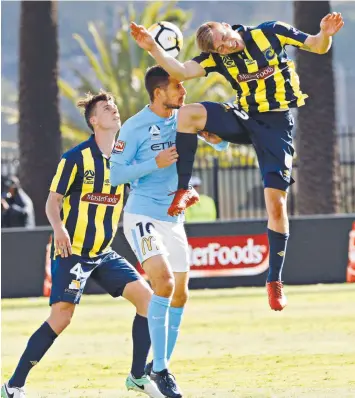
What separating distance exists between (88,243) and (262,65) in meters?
1.80

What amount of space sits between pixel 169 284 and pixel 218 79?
33532 millimetres

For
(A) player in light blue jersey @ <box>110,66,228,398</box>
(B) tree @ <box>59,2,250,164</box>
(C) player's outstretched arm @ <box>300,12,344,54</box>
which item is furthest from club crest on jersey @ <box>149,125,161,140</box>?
(B) tree @ <box>59,2,250,164</box>

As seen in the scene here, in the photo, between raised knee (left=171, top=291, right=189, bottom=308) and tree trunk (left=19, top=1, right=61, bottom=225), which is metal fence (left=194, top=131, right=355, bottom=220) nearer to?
tree trunk (left=19, top=1, right=61, bottom=225)

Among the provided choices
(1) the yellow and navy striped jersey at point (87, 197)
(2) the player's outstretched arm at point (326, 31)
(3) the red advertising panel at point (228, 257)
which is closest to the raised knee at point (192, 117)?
(1) the yellow and navy striped jersey at point (87, 197)

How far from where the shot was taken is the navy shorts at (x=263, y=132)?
27.9ft

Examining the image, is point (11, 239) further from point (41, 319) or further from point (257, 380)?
point (257, 380)

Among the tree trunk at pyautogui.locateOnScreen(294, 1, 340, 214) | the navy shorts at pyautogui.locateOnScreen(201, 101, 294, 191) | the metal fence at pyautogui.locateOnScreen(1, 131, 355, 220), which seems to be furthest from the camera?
the metal fence at pyautogui.locateOnScreen(1, 131, 355, 220)

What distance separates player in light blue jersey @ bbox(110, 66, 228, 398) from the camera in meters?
8.43

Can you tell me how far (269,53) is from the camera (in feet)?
27.5

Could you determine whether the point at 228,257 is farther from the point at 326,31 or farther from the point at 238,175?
the point at 326,31

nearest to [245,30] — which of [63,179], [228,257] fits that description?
[63,179]

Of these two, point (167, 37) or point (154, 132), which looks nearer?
point (154, 132)

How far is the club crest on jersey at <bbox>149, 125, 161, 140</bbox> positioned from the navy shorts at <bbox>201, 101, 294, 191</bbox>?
396 mm

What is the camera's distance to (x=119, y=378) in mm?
9734
